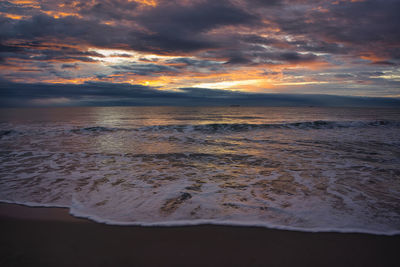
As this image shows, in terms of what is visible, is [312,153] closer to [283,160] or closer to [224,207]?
[283,160]

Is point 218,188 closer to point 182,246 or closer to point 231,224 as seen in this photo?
point 231,224

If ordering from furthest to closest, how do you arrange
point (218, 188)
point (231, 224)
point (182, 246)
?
point (218, 188)
point (231, 224)
point (182, 246)

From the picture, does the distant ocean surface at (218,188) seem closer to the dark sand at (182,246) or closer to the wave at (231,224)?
the wave at (231,224)

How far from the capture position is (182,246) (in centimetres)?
299

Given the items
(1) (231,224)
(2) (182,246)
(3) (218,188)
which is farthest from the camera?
(3) (218,188)

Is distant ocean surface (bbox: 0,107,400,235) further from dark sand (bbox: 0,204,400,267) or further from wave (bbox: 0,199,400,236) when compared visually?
dark sand (bbox: 0,204,400,267)

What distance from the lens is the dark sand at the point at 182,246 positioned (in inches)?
106

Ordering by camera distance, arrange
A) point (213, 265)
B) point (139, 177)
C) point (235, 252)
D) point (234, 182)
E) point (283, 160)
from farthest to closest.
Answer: point (283, 160)
point (139, 177)
point (234, 182)
point (235, 252)
point (213, 265)

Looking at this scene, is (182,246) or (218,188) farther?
(218,188)

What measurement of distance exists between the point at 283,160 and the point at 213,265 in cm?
644

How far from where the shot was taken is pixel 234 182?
5.78 metres

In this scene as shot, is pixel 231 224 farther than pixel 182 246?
Yes

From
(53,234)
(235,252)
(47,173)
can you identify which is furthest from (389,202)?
(47,173)

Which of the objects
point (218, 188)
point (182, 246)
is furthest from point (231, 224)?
point (218, 188)
